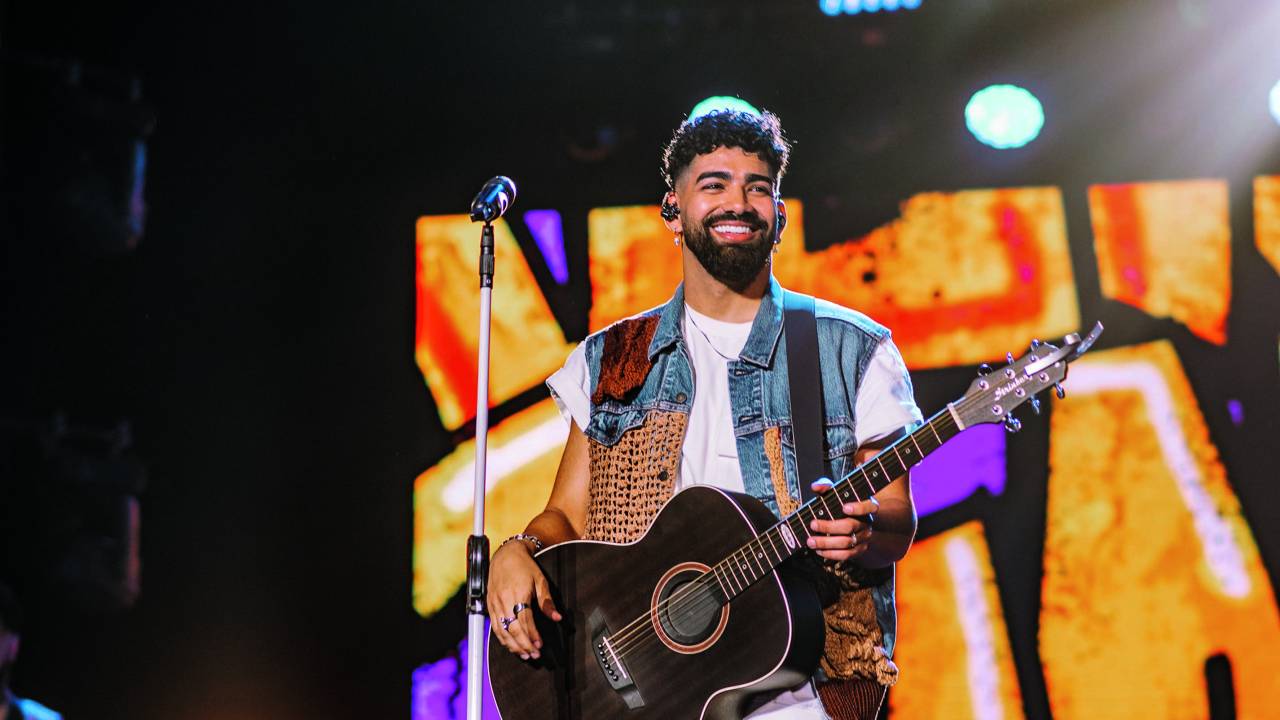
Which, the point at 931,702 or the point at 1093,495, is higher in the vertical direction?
the point at 1093,495

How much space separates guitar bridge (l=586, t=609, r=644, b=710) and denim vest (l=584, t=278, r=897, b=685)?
25cm

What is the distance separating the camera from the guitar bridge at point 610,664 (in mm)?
2561

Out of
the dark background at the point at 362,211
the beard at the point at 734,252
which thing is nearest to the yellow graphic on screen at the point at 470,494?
the dark background at the point at 362,211

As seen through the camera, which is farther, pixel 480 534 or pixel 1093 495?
pixel 1093 495

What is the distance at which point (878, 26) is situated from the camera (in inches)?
190

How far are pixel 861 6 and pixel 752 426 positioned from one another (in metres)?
2.71

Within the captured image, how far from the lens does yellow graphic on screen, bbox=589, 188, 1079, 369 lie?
4.68 metres

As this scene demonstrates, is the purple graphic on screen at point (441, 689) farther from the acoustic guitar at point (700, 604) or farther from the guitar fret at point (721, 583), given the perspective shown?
the guitar fret at point (721, 583)

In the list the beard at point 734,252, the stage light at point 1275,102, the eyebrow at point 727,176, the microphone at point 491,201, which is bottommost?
the beard at point 734,252

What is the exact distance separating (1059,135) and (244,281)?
347 cm

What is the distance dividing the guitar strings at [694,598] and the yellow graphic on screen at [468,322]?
2333 mm

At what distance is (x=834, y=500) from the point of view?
2475 mm

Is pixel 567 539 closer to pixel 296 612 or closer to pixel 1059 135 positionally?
pixel 296 612

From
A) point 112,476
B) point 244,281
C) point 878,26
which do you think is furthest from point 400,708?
point 878,26
